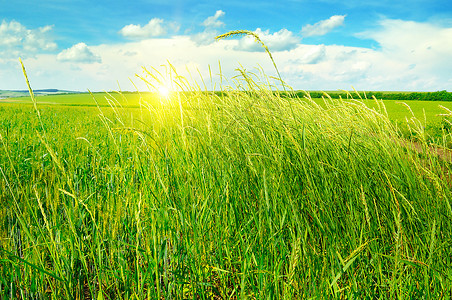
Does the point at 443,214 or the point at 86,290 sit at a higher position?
the point at 443,214

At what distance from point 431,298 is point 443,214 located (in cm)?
48

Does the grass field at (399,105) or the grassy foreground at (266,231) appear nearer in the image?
the grassy foreground at (266,231)

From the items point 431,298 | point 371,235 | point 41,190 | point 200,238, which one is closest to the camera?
point 431,298

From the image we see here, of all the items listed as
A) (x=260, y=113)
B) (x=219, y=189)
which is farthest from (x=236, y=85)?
(x=219, y=189)

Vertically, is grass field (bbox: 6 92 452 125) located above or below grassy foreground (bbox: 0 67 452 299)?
above

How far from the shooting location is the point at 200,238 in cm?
143

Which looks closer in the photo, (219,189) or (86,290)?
(86,290)

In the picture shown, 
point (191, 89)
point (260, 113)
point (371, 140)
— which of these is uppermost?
point (191, 89)

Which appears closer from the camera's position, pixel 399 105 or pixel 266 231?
pixel 266 231

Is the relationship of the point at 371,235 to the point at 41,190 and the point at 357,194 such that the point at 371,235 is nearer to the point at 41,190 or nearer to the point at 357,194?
the point at 357,194

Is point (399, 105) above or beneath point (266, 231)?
above

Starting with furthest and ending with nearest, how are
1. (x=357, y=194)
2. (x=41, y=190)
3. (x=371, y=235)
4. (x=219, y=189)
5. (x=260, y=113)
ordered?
(x=41, y=190) < (x=260, y=113) < (x=219, y=189) < (x=357, y=194) < (x=371, y=235)

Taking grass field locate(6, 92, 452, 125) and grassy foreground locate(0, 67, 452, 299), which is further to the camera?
grass field locate(6, 92, 452, 125)

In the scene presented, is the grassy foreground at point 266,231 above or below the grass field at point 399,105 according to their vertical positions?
below
